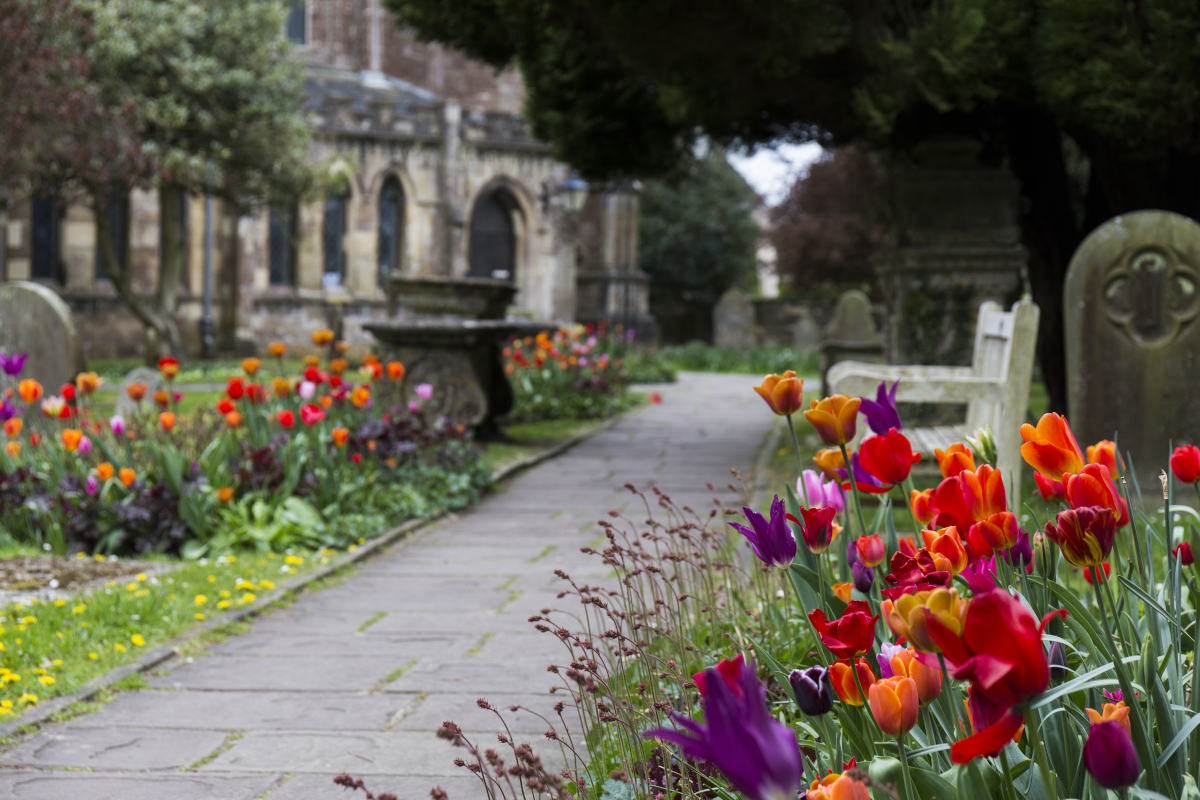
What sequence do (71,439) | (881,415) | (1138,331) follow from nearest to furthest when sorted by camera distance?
(881,415), (71,439), (1138,331)

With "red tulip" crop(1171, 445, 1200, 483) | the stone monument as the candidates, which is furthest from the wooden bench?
"red tulip" crop(1171, 445, 1200, 483)

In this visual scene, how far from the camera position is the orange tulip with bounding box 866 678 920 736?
1.30 meters

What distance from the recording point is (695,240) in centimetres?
3734

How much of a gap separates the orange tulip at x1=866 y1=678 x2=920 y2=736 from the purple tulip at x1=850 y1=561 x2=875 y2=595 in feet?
2.00

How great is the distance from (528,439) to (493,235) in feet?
65.4

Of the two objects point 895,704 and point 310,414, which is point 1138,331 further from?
point 895,704

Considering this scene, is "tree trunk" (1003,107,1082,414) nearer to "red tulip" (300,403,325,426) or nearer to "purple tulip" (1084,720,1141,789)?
"red tulip" (300,403,325,426)

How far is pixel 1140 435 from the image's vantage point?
5922mm

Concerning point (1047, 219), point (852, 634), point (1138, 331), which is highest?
point (1047, 219)

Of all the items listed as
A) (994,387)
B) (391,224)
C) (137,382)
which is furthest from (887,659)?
(391,224)

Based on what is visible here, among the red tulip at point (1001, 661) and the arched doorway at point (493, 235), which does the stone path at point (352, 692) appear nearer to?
the red tulip at point (1001, 661)

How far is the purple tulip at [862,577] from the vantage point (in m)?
1.93

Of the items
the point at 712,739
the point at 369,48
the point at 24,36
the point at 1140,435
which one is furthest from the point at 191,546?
the point at 369,48

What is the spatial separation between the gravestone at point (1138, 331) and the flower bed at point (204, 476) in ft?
12.2
